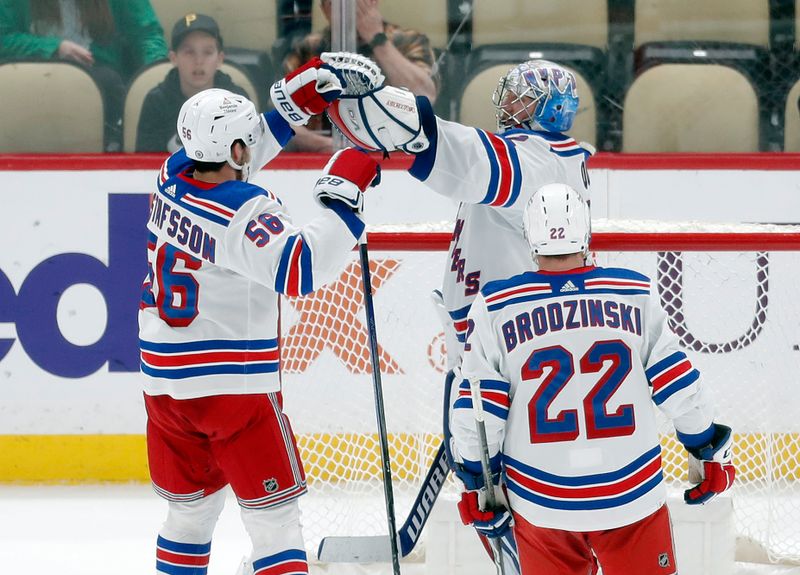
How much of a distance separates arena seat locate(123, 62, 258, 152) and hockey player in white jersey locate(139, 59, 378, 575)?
5.10 ft

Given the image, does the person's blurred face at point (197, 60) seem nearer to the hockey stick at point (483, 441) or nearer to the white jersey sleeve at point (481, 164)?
the white jersey sleeve at point (481, 164)

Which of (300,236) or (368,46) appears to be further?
(368,46)

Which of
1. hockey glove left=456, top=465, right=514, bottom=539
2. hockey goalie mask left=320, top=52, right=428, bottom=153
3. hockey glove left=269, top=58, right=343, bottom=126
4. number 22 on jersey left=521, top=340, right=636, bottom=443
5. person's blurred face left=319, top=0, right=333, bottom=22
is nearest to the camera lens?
number 22 on jersey left=521, top=340, right=636, bottom=443

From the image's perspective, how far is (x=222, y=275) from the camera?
2.29m

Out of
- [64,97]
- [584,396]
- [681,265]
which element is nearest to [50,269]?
[64,97]

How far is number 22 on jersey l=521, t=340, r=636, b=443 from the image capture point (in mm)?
1880

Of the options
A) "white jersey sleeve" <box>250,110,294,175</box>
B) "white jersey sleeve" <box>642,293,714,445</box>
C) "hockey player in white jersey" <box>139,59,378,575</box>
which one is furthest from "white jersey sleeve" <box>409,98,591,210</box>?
"white jersey sleeve" <box>250,110,294,175</box>

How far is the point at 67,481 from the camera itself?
3.91 metres

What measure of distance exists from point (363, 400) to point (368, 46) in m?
1.26

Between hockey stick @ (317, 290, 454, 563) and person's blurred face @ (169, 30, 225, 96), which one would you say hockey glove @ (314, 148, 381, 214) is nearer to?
hockey stick @ (317, 290, 454, 563)

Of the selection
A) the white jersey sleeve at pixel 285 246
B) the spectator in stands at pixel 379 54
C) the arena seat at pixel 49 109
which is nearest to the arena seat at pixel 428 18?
the spectator in stands at pixel 379 54

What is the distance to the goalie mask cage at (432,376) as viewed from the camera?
3166 mm

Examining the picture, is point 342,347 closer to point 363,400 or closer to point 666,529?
point 363,400

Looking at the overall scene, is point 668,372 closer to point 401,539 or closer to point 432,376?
point 401,539
